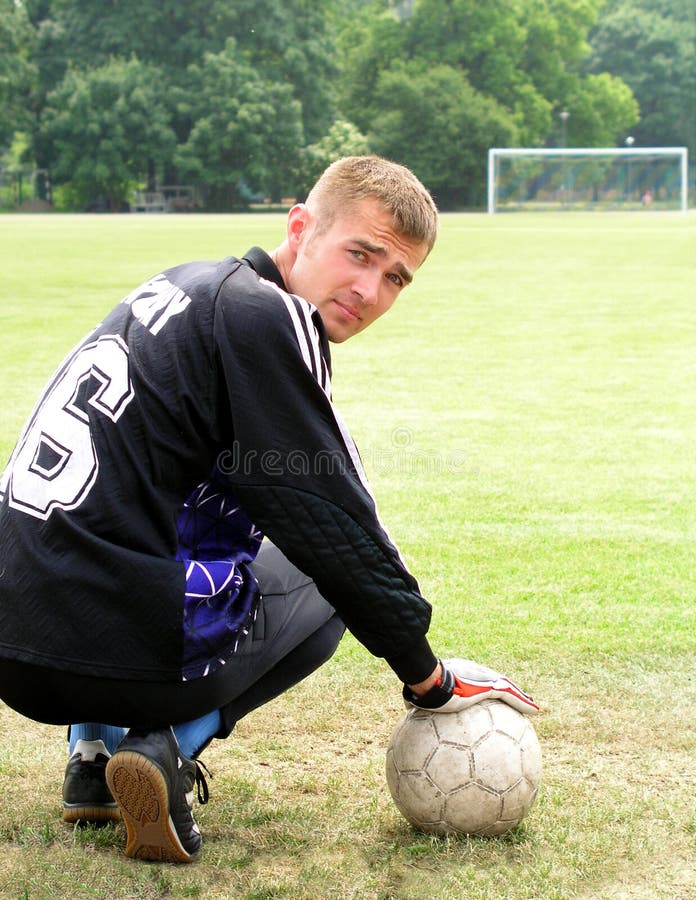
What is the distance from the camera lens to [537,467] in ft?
23.9

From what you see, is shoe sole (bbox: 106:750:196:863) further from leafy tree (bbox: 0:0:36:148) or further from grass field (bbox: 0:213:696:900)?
leafy tree (bbox: 0:0:36:148)

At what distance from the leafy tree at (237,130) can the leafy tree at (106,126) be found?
1.92m

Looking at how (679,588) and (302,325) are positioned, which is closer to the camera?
(302,325)

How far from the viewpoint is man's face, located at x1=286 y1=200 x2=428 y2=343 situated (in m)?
2.86

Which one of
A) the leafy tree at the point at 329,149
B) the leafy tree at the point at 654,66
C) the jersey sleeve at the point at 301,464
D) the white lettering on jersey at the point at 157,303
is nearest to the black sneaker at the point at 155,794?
the jersey sleeve at the point at 301,464

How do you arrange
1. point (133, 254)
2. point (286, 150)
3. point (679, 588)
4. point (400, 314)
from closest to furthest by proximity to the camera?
point (679, 588)
point (400, 314)
point (133, 254)
point (286, 150)

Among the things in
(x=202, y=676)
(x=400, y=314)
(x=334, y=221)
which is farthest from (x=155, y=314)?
(x=400, y=314)

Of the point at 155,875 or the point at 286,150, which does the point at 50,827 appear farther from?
the point at 286,150

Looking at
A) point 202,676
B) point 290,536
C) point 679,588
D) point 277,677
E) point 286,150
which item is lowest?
point 286,150

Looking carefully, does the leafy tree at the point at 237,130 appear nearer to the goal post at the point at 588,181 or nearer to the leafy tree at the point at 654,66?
the goal post at the point at 588,181

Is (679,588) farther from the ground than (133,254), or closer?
farther from the ground

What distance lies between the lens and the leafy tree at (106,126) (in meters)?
64.6

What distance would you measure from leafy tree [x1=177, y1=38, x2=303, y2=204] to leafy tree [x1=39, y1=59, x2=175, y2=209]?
192cm

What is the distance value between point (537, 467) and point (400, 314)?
27.3 feet
